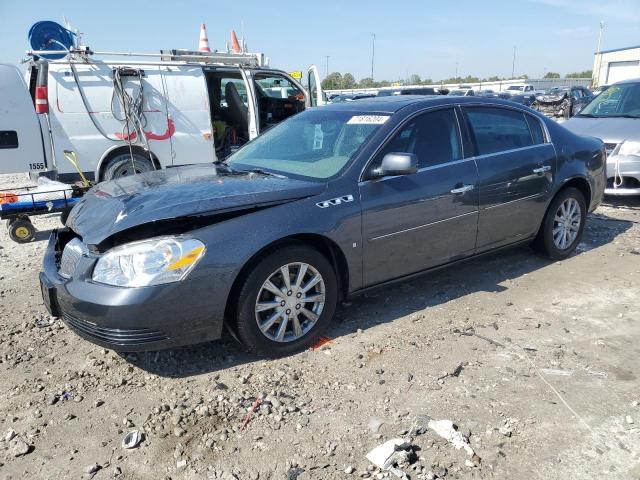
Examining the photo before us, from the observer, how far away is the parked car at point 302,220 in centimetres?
299

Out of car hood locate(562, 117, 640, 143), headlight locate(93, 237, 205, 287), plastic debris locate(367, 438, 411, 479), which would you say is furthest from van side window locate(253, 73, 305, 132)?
plastic debris locate(367, 438, 411, 479)

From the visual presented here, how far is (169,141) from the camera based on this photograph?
8.02m

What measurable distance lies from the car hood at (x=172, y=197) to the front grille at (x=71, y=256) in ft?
0.28

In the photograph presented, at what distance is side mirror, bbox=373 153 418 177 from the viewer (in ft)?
11.7

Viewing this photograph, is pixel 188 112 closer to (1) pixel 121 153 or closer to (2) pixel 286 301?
(1) pixel 121 153

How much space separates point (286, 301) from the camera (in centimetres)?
340

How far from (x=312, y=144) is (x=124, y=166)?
4.63 m

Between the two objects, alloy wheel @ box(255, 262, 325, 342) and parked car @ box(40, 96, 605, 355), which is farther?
alloy wheel @ box(255, 262, 325, 342)

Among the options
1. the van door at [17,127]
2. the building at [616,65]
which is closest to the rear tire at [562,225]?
the van door at [17,127]

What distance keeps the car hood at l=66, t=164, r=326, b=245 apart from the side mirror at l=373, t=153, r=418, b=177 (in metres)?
0.47

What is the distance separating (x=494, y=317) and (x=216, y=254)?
7.58 ft

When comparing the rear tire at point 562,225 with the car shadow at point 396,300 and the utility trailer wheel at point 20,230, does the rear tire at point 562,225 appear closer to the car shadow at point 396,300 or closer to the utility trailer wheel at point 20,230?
the car shadow at point 396,300

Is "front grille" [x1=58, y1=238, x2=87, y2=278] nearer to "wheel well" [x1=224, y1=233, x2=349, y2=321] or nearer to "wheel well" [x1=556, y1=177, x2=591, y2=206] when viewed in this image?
"wheel well" [x1=224, y1=233, x2=349, y2=321]

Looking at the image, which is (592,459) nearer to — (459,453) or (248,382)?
(459,453)
